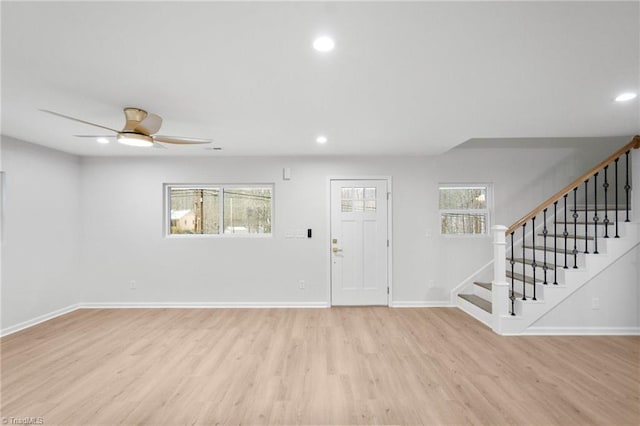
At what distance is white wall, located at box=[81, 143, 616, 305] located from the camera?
15.5 ft

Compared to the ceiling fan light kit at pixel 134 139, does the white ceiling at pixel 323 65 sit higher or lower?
higher

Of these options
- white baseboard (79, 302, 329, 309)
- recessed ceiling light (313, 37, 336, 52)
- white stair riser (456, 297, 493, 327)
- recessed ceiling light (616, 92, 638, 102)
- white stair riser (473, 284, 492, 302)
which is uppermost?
recessed ceiling light (616, 92, 638, 102)

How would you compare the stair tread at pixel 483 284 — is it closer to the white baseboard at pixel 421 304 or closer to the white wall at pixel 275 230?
the white wall at pixel 275 230

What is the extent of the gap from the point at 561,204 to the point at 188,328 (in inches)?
223

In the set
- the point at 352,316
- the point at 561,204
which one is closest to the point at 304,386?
the point at 352,316

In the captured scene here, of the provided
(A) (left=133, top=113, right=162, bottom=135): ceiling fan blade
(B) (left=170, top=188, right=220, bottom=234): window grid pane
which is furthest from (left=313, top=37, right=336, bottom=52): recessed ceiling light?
(B) (left=170, top=188, right=220, bottom=234): window grid pane

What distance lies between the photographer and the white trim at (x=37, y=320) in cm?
365

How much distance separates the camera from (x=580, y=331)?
3.55m

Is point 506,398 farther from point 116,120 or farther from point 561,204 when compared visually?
point 116,120

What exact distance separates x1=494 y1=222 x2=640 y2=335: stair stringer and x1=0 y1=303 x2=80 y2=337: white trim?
5.88 metres

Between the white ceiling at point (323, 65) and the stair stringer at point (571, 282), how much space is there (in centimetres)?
128

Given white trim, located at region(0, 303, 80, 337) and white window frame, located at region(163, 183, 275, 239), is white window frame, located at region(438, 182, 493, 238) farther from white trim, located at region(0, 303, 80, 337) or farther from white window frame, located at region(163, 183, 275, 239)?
white trim, located at region(0, 303, 80, 337)

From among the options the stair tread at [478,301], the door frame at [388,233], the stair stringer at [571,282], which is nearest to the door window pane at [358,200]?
the door frame at [388,233]

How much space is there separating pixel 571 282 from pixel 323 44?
12.7ft
